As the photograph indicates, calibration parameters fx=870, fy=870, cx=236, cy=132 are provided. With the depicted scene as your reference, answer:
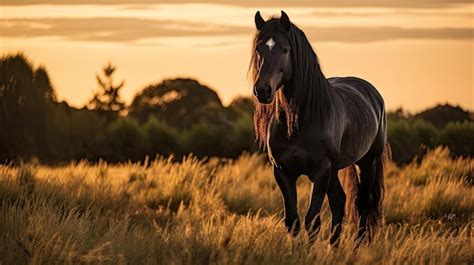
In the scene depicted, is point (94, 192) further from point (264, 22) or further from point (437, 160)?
point (437, 160)

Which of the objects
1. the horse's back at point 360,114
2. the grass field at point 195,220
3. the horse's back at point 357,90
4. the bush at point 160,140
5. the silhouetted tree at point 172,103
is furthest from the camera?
the silhouetted tree at point 172,103

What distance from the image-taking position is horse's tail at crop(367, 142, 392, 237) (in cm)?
973

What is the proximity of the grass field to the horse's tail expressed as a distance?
0.18m

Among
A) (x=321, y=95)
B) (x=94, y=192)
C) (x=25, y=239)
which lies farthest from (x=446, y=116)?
(x=25, y=239)

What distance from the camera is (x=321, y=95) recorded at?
26.0ft

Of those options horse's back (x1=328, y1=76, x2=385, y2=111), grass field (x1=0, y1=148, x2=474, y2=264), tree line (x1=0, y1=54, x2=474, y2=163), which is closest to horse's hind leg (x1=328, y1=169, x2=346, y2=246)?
grass field (x1=0, y1=148, x2=474, y2=264)

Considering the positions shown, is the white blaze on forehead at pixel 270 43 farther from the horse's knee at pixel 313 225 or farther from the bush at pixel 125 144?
the bush at pixel 125 144

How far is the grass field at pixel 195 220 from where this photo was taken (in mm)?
6844

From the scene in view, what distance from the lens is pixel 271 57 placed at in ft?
24.1

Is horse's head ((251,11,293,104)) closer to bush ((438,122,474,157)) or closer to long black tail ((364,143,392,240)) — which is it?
long black tail ((364,143,392,240))

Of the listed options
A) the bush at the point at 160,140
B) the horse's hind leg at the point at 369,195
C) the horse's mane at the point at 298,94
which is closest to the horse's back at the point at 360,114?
the horse's hind leg at the point at 369,195

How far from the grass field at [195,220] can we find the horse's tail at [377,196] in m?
0.18

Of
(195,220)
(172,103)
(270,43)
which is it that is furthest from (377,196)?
(172,103)

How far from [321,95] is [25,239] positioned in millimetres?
2931
